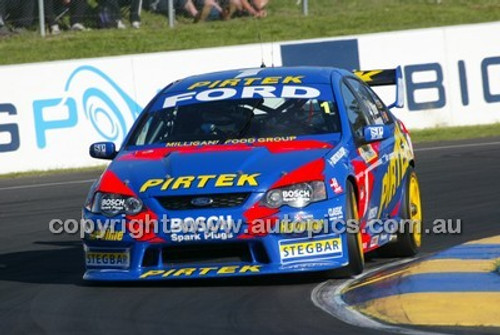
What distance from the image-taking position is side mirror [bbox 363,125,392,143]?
29.0 feet

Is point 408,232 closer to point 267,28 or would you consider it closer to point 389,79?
point 389,79

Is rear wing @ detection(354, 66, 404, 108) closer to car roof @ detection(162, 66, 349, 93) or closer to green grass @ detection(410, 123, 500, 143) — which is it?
car roof @ detection(162, 66, 349, 93)

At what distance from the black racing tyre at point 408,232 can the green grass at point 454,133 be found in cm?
927

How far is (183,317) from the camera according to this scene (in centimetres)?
720

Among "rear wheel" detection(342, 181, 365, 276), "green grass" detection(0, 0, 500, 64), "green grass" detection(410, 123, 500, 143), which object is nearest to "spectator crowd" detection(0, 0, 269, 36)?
"green grass" detection(0, 0, 500, 64)

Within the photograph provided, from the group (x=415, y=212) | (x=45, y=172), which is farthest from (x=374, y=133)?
(x=45, y=172)

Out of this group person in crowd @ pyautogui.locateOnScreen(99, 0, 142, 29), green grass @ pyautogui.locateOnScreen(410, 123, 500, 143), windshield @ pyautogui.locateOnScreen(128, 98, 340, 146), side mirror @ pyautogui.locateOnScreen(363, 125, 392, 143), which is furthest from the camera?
person in crowd @ pyautogui.locateOnScreen(99, 0, 142, 29)

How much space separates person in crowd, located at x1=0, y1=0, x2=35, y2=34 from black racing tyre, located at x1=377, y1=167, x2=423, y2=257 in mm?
13889

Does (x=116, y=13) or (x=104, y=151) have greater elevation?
(x=116, y=13)

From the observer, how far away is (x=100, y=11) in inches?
940

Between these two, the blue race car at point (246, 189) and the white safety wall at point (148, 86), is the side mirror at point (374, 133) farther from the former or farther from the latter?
the white safety wall at point (148, 86)

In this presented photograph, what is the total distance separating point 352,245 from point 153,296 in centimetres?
130

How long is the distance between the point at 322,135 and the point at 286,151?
1.50 feet

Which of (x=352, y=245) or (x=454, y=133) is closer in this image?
(x=352, y=245)
